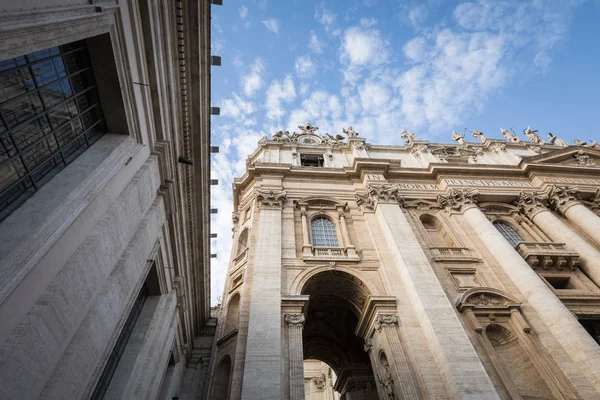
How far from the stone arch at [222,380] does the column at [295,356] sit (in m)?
2.98

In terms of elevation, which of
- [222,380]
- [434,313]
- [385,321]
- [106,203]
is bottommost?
[106,203]

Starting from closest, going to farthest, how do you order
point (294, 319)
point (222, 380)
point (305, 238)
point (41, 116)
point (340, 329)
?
point (41, 116) → point (294, 319) → point (222, 380) → point (305, 238) → point (340, 329)

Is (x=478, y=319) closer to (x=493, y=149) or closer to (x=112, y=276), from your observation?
(x=112, y=276)

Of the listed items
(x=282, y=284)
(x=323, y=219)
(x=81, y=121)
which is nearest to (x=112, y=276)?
(x=81, y=121)

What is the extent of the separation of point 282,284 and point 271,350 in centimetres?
323

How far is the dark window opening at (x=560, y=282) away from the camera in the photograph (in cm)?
1559

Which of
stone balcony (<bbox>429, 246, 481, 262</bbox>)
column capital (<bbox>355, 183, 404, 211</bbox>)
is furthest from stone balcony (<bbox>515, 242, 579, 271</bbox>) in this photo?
column capital (<bbox>355, 183, 404, 211</bbox>)

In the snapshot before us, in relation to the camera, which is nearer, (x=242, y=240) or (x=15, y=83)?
(x=15, y=83)

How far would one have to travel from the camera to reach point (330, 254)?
15.5 m

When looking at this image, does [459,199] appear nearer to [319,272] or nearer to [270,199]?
[319,272]

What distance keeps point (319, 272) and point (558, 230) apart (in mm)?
13405

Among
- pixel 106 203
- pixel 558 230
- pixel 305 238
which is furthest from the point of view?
pixel 558 230

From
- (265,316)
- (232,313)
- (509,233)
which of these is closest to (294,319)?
(265,316)

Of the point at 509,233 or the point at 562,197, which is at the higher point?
the point at 562,197
